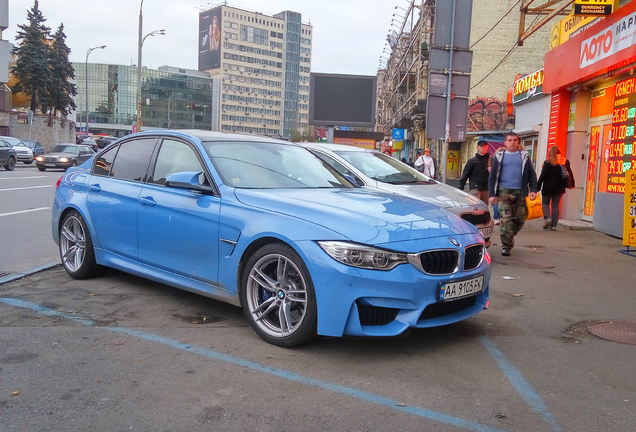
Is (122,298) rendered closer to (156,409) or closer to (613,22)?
(156,409)

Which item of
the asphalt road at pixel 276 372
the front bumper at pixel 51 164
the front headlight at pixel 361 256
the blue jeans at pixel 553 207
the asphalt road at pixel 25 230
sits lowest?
the asphalt road at pixel 25 230

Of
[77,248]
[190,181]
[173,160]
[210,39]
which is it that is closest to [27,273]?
[77,248]

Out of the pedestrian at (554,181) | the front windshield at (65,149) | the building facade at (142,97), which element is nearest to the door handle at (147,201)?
the pedestrian at (554,181)

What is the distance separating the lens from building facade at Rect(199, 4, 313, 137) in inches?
6211

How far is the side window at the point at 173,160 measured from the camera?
17.3 feet

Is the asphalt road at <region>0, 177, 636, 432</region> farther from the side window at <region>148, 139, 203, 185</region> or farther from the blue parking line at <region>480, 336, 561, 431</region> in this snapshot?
the side window at <region>148, 139, 203, 185</region>

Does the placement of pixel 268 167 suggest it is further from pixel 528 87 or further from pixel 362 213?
pixel 528 87

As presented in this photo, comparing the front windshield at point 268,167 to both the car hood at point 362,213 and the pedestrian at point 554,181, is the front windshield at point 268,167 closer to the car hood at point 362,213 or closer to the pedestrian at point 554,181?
the car hood at point 362,213

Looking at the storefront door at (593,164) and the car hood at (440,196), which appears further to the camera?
the storefront door at (593,164)

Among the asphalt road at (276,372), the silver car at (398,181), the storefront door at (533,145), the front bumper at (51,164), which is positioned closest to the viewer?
the asphalt road at (276,372)

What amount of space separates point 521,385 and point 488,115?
34572 millimetres

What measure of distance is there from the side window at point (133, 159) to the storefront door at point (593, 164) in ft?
35.6

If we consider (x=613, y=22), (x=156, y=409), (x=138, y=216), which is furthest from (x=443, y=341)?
(x=613, y=22)

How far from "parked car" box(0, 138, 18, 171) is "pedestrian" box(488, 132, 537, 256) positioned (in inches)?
973
